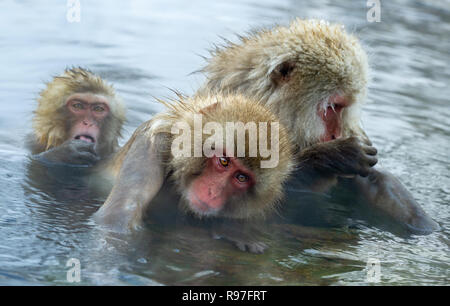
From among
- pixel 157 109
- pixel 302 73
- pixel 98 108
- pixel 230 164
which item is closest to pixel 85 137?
pixel 98 108

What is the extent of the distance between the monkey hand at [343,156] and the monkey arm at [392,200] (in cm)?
53

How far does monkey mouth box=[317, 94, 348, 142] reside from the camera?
500 centimetres

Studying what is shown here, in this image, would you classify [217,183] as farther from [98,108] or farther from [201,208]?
[98,108]

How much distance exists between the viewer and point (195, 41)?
10344mm

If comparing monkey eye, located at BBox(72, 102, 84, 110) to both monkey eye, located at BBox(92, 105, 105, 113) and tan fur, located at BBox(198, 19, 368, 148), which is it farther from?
tan fur, located at BBox(198, 19, 368, 148)

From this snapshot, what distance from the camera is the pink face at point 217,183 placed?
4.17 meters

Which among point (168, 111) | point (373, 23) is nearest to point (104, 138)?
point (168, 111)

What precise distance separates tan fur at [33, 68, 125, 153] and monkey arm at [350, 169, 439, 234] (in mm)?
2129

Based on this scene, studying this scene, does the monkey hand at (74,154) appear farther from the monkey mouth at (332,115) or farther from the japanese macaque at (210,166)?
the monkey mouth at (332,115)

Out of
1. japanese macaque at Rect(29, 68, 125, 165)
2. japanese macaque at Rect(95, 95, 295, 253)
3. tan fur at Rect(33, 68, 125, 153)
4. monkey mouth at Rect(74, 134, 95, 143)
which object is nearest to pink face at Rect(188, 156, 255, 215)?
japanese macaque at Rect(95, 95, 295, 253)

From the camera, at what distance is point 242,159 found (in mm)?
4148

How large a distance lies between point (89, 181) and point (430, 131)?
3.89 m

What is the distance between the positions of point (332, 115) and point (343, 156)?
338 millimetres

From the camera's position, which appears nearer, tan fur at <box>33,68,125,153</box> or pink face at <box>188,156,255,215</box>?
pink face at <box>188,156,255,215</box>
